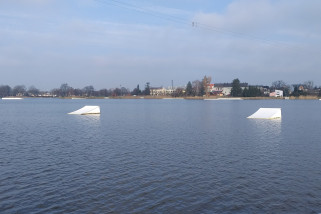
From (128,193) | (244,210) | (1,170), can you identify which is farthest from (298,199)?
(1,170)

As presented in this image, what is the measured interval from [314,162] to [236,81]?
179062 millimetres

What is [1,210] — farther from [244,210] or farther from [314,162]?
[314,162]

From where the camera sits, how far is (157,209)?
1173cm

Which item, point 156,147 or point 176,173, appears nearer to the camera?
point 176,173

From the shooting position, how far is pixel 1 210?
11.6 m

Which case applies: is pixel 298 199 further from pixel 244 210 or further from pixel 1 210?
pixel 1 210

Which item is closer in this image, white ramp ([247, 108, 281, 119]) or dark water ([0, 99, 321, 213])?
dark water ([0, 99, 321, 213])

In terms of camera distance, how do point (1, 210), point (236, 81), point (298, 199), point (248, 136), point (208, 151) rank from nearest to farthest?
point (1, 210) < point (298, 199) < point (208, 151) < point (248, 136) < point (236, 81)

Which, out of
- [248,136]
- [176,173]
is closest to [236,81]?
[248,136]

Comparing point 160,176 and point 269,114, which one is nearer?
point 160,176

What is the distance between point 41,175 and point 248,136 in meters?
21.8

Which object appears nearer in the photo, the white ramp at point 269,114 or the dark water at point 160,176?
the dark water at point 160,176

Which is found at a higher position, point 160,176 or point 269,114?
point 269,114

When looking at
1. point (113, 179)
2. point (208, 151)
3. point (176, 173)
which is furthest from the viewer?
point (208, 151)
